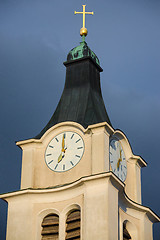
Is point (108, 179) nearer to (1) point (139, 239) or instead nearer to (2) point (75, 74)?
(1) point (139, 239)

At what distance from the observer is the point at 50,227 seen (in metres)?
36.7

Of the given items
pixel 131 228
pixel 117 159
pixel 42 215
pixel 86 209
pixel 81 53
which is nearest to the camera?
pixel 86 209

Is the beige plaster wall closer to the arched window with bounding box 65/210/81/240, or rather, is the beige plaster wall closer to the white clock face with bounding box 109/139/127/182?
the arched window with bounding box 65/210/81/240

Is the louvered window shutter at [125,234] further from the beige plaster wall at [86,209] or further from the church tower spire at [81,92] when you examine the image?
the church tower spire at [81,92]

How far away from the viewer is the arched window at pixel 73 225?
35.7m

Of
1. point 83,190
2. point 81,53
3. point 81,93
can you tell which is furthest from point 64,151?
point 81,53

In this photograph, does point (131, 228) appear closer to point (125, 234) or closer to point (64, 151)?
point (125, 234)

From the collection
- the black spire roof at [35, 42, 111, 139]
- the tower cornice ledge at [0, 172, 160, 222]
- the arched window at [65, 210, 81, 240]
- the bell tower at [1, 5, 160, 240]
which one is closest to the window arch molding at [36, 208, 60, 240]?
the bell tower at [1, 5, 160, 240]

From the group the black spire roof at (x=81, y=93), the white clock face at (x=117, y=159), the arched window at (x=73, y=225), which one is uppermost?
the black spire roof at (x=81, y=93)

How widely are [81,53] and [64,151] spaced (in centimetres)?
591

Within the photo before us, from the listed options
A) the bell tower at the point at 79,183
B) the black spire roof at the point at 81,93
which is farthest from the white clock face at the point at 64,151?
the black spire roof at the point at 81,93

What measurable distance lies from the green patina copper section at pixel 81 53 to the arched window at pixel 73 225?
8473 mm

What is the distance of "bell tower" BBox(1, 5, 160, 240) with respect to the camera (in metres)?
35.4

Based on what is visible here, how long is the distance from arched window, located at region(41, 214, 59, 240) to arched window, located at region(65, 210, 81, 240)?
0.55 m
